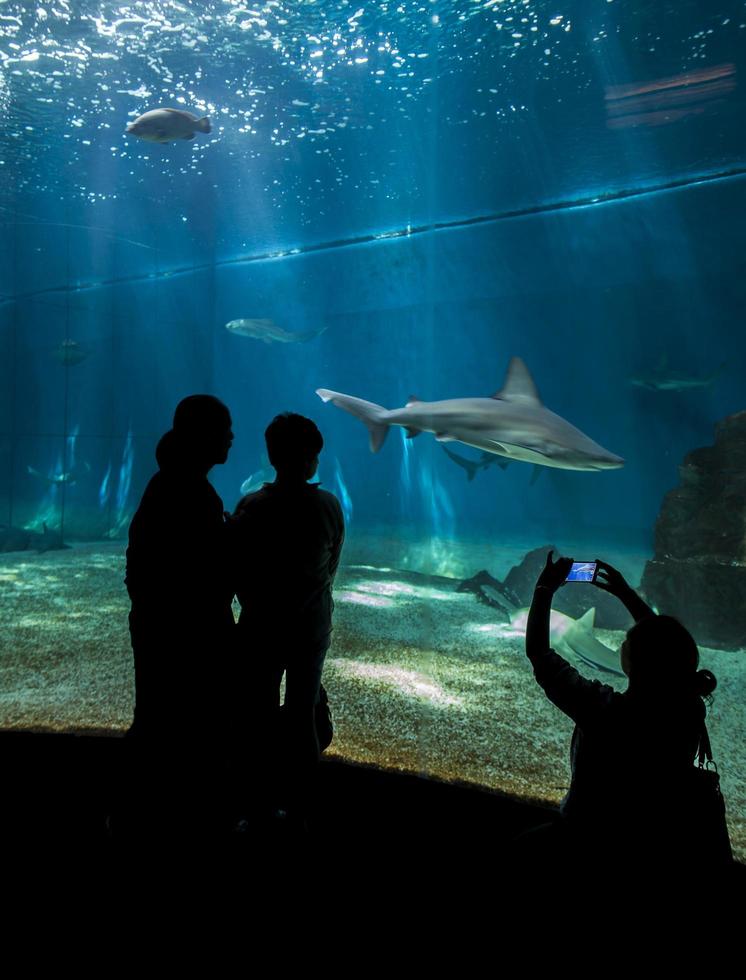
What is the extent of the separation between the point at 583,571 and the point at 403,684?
2.61m

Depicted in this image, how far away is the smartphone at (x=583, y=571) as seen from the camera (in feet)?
6.10

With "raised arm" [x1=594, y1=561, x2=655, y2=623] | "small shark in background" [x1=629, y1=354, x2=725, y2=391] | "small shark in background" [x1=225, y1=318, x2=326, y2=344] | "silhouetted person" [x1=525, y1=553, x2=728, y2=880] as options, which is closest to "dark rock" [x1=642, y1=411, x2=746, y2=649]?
"raised arm" [x1=594, y1=561, x2=655, y2=623]

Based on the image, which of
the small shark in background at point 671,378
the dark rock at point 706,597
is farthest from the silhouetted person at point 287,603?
the small shark in background at point 671,378

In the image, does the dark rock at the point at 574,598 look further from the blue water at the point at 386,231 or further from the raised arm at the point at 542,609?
the raised arm at the point at 542,609

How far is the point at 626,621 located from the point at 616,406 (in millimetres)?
17975

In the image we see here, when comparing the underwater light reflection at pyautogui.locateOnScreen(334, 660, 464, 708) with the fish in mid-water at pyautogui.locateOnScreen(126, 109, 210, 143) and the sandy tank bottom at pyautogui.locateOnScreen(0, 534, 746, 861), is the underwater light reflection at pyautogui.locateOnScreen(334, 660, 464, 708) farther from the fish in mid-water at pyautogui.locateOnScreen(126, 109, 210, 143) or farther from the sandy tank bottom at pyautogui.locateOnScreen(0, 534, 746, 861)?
the fish in mid-water at pyautogui.locateOnScreen(126, 109, 210, 143)

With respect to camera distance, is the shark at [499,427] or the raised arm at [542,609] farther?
the shark at [499,427]

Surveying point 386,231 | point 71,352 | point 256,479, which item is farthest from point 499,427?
point 386,231

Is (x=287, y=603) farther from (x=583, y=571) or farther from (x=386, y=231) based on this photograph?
(x=386, y=231)

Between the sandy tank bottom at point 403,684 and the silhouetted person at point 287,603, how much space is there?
0.77m

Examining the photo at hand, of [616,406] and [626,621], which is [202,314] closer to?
[616,406]

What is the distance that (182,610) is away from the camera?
6.70ft

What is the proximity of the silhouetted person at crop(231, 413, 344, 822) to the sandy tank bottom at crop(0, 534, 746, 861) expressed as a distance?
0.77 m

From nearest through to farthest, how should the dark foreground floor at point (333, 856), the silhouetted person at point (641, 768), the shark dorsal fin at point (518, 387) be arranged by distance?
A: the silhouetted person at point (641, 768)
the dark foreground floor at point (333, 856)
the shark dorsal fin at point (518, 387)
